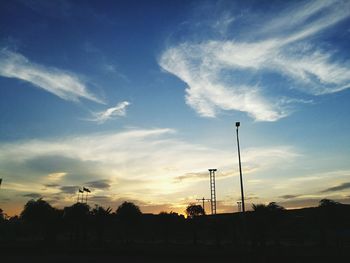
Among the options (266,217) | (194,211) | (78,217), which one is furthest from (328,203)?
(78,217)

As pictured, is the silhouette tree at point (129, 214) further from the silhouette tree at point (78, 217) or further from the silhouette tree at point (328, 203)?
the silhouette tree at point (328, 203)

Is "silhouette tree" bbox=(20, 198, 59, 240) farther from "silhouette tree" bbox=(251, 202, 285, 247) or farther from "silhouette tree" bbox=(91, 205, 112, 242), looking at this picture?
"silhouette tree" bbox=(251, 202, 285, 247)

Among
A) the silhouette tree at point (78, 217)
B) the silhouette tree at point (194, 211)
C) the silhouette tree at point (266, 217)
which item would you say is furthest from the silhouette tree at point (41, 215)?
the silhouette tree at point (266, 217)

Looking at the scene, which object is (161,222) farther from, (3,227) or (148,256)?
(3,227)

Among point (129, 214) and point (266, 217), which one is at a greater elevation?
point (129, 214)

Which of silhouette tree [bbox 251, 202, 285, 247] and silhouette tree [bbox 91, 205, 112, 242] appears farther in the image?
silhouette tree [bbox 91, 205, 112, 242]

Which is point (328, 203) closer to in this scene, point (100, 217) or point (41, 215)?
point (100, 217)

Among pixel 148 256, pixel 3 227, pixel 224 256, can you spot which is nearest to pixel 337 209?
pixel 224 256

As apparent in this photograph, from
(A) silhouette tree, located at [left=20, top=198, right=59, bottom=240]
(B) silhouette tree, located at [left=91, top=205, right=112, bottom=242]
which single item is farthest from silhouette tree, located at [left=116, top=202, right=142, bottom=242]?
(A) silhouette tree, located at [left=20, top=198, right=59, bottom=240]

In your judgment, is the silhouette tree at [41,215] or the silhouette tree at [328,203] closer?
the silhouette tree at [328,203]

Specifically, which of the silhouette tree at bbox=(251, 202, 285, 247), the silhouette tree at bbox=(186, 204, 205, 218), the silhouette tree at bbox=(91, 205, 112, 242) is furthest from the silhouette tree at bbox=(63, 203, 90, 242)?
the silhouette tree at bbox=(251, 202, 285, 247)

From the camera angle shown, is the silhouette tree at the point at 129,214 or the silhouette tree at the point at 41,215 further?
the silhouette tree at the point at 41,215

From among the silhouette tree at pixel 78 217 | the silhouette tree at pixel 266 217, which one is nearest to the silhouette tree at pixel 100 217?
the silhouette tree at pixel 78 217

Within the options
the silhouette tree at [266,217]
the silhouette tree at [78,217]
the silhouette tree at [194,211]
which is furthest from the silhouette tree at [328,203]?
the silhouette tree at [78,217]
